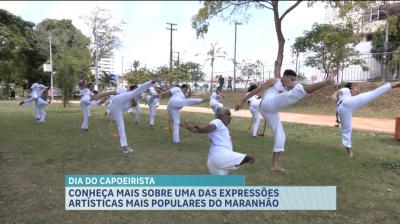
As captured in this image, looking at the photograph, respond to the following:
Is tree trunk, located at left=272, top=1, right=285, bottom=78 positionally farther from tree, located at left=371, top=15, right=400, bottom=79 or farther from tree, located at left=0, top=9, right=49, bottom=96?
tree, located at left=0, top=9, right=49, bottom=96

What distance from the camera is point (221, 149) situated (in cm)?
590

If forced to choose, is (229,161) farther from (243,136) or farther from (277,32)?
(277,32)

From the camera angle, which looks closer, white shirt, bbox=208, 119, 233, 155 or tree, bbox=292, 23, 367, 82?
white shirt, bbox=208, 119, 233, 155

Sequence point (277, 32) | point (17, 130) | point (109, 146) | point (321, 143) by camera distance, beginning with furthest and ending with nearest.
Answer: point (277, 32) < point (17, 130) < point (321, 143) < point (109, 146)

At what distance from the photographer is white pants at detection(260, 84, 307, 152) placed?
716 cm

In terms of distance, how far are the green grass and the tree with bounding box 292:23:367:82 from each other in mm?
11081

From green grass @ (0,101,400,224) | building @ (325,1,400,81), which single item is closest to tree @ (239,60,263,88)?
building @ (325,1,400,81)

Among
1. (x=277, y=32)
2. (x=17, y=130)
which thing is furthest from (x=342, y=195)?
(x=277, y=32)

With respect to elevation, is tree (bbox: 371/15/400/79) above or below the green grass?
above

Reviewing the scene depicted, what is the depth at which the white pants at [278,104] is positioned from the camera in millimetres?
7160

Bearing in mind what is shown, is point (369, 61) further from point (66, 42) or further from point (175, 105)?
point (66, 42)

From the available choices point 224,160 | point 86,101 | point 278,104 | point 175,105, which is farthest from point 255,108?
point 224,160

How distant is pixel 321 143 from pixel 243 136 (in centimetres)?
221

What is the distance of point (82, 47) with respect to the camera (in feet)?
189
